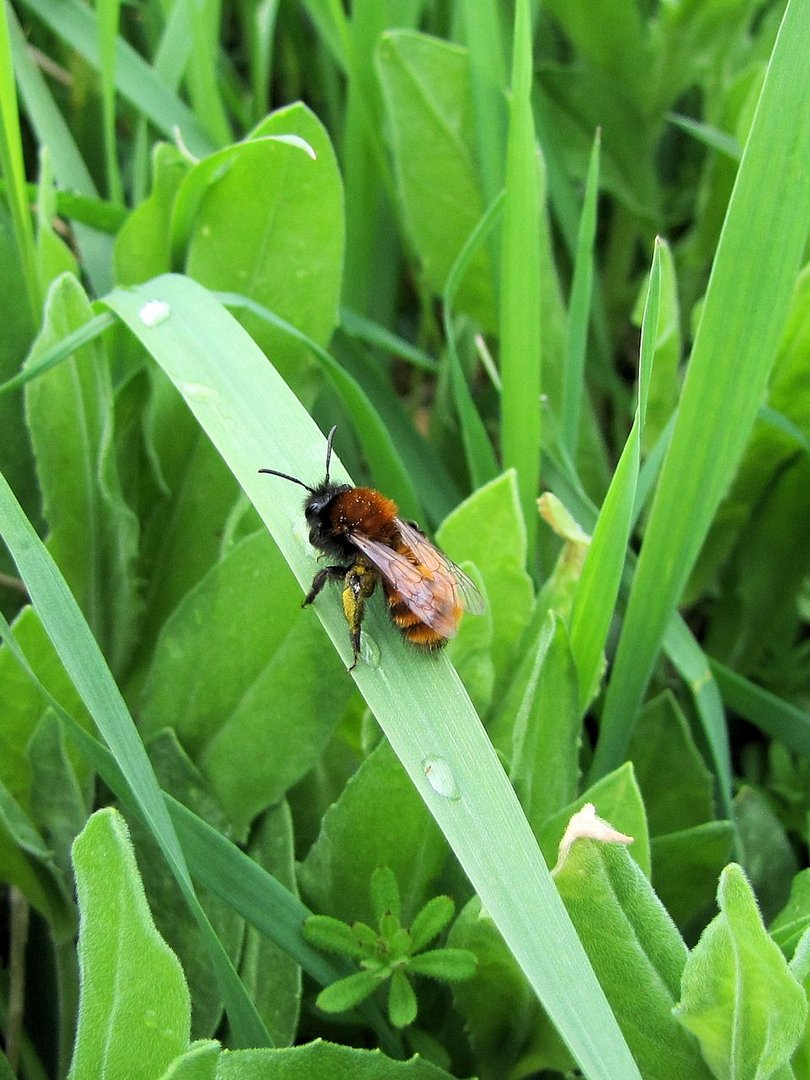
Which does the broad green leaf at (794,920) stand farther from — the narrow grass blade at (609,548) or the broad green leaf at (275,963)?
the broad green leaf at (275,963)

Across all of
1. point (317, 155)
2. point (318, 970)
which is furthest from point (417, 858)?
point (317, 155)

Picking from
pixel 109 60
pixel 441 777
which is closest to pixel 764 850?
pixel 441 777

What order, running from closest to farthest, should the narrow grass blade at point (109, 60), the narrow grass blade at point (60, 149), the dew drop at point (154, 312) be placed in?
the dew drop at point (154, 312) → the narrow grass blade at point (109, 60) → the narrow grass blade at point (60, 149)

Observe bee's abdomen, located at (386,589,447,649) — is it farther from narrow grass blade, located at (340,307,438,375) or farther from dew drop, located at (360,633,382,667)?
narrow grass blade, located at (340,307,438,375)

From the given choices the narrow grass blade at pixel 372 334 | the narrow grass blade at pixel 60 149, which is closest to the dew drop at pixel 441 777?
the narrow grass blade at pixel 372 334

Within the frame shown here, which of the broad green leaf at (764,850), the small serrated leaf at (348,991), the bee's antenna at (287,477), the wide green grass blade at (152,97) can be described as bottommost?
the broad green leaf at (764,850)

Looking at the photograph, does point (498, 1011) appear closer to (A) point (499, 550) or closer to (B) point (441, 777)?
(B) point (441, 777)

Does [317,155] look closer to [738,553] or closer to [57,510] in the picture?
[57,510]

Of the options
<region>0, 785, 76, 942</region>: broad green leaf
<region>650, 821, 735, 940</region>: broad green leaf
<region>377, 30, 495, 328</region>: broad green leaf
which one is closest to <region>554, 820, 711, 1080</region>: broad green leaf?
<region>650, 821, 735, 940</region>: broad green leaf
